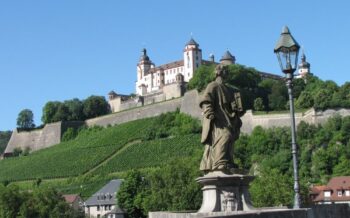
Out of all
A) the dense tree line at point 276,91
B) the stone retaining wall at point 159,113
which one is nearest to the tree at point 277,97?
the dense tree line at point 276,91

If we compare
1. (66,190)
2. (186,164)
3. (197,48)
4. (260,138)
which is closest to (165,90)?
(197,48)

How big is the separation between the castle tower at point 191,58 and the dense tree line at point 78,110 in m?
21.5

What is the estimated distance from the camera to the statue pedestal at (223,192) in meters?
14.4

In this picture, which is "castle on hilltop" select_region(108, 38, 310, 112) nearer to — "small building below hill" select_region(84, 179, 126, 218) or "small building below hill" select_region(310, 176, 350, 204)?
"small building below hill" select_region(84, 179, 126, 218)

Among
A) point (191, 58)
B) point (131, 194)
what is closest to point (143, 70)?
point (191, 58)

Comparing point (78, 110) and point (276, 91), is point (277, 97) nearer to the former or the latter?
point (276, 91)

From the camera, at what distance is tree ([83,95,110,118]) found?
500 feet

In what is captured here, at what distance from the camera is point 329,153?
259 ft

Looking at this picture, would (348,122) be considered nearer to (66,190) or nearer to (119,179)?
(119,179)

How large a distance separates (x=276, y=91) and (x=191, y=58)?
45.2 m

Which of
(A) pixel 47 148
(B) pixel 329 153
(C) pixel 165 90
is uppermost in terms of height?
(C) pixel 165 90

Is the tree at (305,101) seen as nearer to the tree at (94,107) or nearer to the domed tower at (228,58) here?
the domed tower at (228,58)

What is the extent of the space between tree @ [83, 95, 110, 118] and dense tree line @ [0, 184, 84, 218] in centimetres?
7477

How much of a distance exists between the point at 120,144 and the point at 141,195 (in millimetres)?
40452
